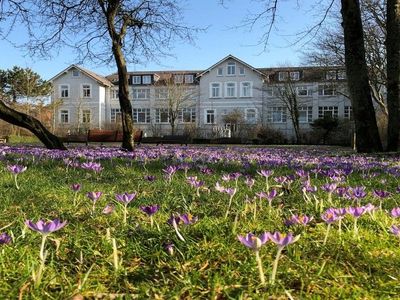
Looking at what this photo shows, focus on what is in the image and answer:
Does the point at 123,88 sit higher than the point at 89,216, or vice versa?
the point at 123,88

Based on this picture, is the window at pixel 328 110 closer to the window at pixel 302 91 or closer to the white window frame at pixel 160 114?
the window at pixel 302 91

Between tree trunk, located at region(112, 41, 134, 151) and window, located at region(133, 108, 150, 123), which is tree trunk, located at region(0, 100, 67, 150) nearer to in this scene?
tree trunk, located at region(112, 41, 134, 151)

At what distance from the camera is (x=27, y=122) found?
35.5ft

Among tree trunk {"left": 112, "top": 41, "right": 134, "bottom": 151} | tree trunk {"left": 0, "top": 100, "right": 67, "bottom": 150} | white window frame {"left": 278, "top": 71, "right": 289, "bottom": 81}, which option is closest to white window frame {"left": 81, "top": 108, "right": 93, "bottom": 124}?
white window frame {"left": 278, "top": 71, "right": 289, "bottom": 81}

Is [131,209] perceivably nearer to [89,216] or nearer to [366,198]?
[89,216]

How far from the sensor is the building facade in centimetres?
6425

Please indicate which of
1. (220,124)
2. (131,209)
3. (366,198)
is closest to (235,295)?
(131,209)

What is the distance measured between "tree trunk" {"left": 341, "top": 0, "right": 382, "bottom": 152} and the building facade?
48893 millimetres

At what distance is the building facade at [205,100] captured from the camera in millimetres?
64250

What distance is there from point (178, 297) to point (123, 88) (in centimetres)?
1135

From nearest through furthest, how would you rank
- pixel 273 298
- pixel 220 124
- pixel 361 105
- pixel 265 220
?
pixel 273 298
pixel 265 220
pixel 361 105
pixel 220 124

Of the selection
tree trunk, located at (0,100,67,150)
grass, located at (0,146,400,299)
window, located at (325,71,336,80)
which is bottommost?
grass, located at (0,146,400,299)

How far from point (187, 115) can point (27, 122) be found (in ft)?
194

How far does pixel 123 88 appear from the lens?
1234cm
